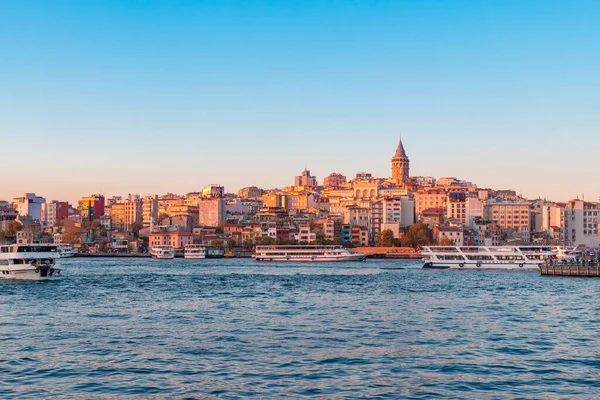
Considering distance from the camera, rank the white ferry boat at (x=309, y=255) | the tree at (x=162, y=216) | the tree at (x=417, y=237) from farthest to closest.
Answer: the tree at (x=162, y=216), the tree at (x=417, y=237), the white ferry boat at (x=309, y=255)

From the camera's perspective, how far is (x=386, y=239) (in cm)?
11481

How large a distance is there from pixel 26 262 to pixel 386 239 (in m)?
74.2

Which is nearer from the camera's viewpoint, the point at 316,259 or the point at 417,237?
the point at 316,259

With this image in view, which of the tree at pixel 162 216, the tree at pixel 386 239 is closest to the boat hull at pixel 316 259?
the tree at pixel 386 239

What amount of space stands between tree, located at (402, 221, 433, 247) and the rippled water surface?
7826 centimetres

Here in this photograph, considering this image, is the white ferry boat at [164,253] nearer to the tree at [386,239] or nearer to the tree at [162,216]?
the tree at [386,239]

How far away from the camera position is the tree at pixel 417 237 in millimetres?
113000

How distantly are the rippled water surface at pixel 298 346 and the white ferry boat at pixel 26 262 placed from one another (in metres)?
10.2

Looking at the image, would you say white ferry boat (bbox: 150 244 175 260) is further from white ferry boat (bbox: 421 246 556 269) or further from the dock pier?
the dock pier

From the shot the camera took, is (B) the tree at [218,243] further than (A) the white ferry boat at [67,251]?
Yes

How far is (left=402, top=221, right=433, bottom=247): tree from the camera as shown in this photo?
113000 millimetres

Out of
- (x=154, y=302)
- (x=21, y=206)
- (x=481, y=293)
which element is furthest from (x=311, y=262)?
(x=21, y=206)

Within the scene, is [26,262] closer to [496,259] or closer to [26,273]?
[26,273]

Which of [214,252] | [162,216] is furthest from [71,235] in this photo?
[214,252]
